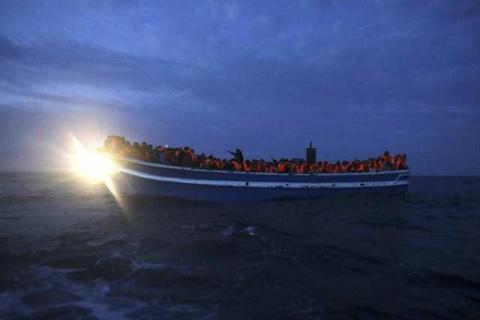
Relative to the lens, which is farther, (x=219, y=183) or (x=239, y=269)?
(x=219, y=183)

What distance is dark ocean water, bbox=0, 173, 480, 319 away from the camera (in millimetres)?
8102

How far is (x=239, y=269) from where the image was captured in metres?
11.2

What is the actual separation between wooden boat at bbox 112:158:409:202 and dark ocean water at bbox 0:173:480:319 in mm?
4890

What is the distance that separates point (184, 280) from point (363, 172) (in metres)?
26.9

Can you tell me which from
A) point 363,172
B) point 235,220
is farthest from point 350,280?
point 363,172

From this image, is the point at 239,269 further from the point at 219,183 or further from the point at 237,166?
the point at 237,166

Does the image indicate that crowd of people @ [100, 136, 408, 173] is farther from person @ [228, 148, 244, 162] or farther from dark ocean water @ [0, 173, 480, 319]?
dark ocean water @ [0, 173, 480, 319]

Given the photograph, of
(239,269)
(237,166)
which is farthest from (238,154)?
(239,269)

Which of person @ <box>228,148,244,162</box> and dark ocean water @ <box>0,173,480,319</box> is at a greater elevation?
person @ <box>228,148,244,162</box>

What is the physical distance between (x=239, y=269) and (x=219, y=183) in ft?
52.4

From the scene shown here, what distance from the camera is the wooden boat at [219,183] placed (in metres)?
26.1

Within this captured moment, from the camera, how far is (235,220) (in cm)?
2084

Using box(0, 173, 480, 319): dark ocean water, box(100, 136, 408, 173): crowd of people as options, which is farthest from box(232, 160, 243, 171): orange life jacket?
box(0, 173, 480, 319): dark ocean water

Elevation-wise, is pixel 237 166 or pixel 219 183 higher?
pixel 237 166
